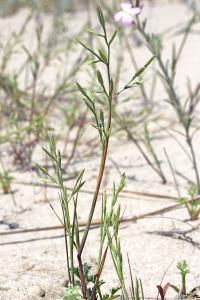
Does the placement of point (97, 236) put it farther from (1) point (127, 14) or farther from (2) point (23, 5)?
(2) point (23, 5)

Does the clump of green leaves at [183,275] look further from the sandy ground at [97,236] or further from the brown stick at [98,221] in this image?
the brown stick at [98,221]

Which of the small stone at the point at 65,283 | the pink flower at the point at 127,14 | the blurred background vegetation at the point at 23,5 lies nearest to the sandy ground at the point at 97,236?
the small stone at the point at 65,283

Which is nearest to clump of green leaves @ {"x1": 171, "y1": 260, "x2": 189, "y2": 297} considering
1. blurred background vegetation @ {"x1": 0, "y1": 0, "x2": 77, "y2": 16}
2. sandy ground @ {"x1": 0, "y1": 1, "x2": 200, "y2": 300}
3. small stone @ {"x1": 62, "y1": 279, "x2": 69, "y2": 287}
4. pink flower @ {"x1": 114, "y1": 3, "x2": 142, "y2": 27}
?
sandy ground @ {"x1": 0, "y1": 1, "x2": 200, "y2": 300}

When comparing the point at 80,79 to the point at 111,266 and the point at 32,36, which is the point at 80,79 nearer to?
the point at 32,36

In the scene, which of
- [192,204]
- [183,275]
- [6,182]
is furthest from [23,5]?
[183,275]

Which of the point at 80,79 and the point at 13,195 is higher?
the point at 80,79

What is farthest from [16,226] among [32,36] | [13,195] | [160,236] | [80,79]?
[32,36]

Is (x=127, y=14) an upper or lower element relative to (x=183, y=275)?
upper

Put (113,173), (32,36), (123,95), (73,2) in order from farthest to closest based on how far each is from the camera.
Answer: (73,2), (32,36), (123,95), (113,173)
